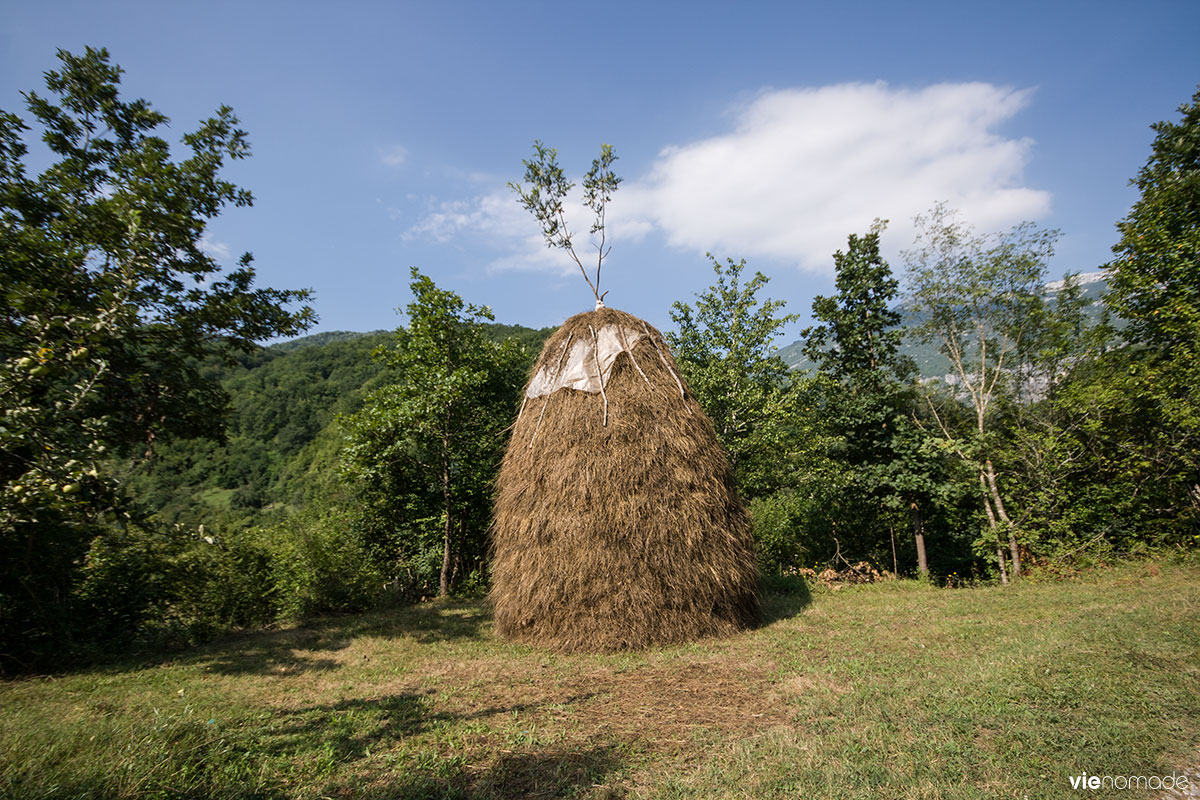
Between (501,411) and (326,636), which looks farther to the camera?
(501,411)

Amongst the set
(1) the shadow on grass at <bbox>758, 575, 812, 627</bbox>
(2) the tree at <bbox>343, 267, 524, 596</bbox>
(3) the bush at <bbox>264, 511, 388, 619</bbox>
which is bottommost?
(1) the shadow on grass at <bbox>758, 575, 812, 627</bbox>

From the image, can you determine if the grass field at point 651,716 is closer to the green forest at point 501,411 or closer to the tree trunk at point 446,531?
the green forest at point 501,411

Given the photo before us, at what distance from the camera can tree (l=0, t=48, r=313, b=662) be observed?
5438mm

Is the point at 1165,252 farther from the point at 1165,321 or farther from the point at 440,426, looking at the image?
the point at 440,426

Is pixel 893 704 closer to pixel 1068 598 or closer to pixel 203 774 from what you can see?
pixel 203 774

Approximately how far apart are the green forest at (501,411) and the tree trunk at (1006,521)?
95 millimetres

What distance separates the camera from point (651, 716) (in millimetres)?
5027

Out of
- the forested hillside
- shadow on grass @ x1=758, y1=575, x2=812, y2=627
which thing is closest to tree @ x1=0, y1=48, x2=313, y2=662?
shadow on grass @ x1=758, y1=575, x2=812, y2=627

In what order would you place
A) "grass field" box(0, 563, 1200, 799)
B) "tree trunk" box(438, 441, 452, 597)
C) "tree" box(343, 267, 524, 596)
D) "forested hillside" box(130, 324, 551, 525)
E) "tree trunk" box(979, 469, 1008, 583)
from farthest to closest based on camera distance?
1. "forested hillside" box(130, 324, 551, 525)
2. "tree trunk" box(438, 441, 452, 597)
3. "tree trunk" box(979, 469, 1008, 583)
4. "tree" box(343, 267, 524, 596)
5. "grass field" box(0, 563, 1200, 799)

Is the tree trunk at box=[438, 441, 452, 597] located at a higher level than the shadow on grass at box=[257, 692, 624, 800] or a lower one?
higher

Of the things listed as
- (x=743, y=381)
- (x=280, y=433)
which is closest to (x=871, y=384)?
(x=743, y=381)

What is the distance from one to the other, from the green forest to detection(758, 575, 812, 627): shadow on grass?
462 millimetres

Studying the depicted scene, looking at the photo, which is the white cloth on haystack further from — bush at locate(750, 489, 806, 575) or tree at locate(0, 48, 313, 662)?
bush at locate(750, 489, 806, 575)

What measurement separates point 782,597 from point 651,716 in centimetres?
747
